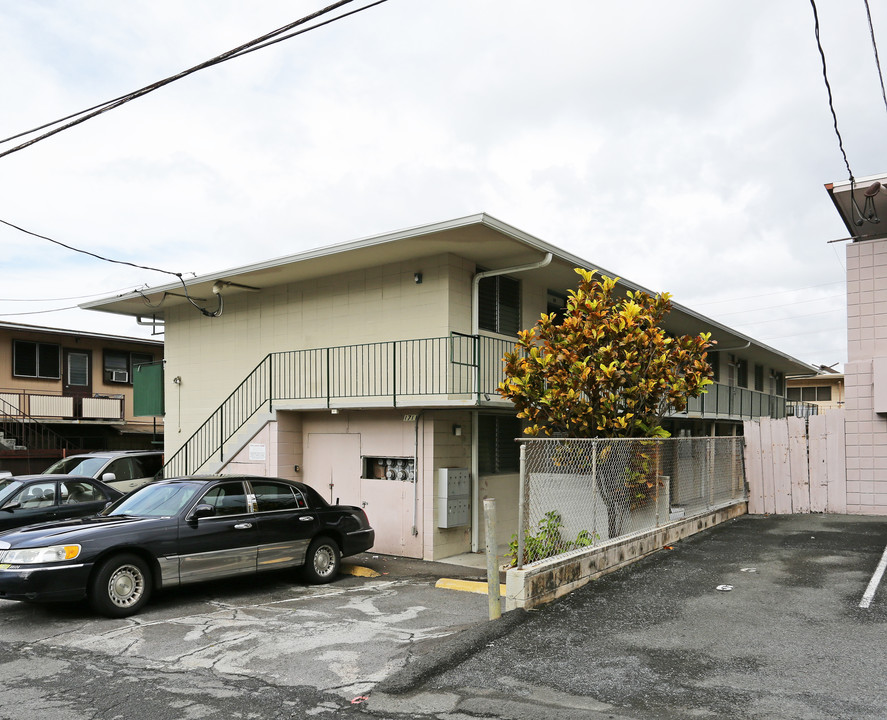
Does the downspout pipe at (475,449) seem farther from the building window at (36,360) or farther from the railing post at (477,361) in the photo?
the building window at (36,360)

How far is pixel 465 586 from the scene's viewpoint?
31.8 feet

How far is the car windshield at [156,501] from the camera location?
353 inches

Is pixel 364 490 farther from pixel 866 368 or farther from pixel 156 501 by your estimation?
pixel 866 368

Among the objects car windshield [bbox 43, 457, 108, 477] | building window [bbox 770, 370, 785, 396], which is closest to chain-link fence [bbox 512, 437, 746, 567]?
car windshield [bbox 43, 457, 108, 477]

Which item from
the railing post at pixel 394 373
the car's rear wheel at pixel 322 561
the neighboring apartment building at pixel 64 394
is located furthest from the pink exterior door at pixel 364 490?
Result: the neighboring apartment building at pixel 64 394

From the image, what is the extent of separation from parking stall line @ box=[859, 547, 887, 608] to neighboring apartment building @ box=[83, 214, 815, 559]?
229 inches

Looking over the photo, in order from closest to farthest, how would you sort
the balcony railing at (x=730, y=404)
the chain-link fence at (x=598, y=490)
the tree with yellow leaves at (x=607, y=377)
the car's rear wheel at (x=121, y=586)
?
the car's rear wheel at (x=121, y=586)
the chain-link fence at (x=598, y=490)
the tree with yellow leaves at (x=607, y=377)
the balcony railing at (x=730, y=404)

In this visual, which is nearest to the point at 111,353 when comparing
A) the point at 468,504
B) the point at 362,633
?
the point at 468,504

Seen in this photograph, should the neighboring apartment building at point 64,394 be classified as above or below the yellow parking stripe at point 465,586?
above

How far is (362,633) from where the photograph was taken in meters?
7.13

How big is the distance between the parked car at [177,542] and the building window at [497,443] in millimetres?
3250

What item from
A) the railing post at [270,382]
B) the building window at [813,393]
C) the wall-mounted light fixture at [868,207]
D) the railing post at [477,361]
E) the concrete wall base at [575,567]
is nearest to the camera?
the concrete wall base at [575,567]

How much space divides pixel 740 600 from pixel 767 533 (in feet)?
15.0

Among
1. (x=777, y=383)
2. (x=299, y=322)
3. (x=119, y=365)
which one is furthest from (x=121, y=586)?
(x=777, y=383)
